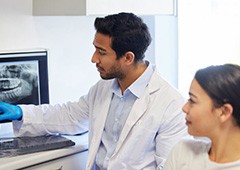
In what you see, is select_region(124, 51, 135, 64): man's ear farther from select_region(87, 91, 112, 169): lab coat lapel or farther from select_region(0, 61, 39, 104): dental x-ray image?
select_region(0, 61, 39, 104): dental x-ray image

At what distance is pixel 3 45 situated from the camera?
1.98m

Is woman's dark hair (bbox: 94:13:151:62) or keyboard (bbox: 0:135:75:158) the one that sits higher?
woman's dark hair (bbox: 94:13:151:62)

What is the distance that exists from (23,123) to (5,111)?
0.31 ft

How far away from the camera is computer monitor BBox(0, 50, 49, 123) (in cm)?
187

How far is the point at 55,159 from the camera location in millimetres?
1693

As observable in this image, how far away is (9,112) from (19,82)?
0.64 feet

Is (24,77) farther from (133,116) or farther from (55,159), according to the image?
(133,116)

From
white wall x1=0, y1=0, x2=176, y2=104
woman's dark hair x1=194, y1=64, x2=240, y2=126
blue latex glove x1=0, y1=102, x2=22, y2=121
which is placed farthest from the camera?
white wall x1=0, y1=0, x2=176, y2=104

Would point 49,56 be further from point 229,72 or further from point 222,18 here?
point 229,72

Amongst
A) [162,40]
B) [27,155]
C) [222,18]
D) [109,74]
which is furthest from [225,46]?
[27,155]

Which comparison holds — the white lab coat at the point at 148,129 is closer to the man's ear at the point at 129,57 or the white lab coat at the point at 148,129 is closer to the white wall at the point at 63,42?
the man's ear at the point at 129,57

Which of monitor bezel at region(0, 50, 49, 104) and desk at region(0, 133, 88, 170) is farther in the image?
monitor bezel at region(0, 50, 49, 104)

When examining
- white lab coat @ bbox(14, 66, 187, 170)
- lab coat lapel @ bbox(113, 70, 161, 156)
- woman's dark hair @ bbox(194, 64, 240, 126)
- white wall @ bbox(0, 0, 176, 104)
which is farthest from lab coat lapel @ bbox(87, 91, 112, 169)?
woman's dark hair @ bbox(194, 64, 240, 126)

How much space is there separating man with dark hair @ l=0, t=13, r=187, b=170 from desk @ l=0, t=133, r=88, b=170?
8 centimetres
